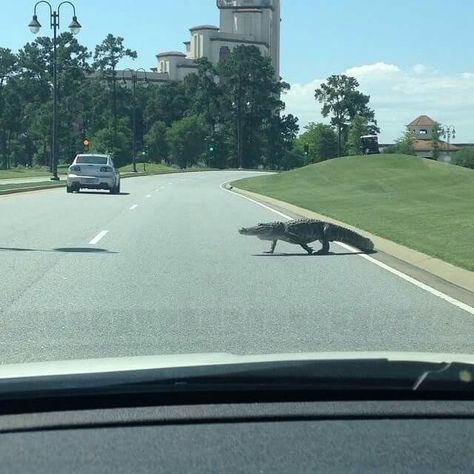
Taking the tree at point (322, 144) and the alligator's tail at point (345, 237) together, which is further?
the tree at point (322, 144)

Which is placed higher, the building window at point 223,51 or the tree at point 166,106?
the building window at point 223,51

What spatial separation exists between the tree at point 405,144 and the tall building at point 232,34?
26172mm

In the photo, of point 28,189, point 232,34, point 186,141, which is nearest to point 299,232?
point 28,189

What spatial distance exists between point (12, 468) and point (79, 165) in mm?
38181

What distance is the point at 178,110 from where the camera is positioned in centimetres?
14262

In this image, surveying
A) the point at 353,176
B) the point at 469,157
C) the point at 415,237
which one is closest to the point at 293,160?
the point at 469,157

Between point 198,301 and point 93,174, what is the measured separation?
98.8 ft

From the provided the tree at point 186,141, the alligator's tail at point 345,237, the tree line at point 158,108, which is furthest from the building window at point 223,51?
the alligator's tail at point 345,237

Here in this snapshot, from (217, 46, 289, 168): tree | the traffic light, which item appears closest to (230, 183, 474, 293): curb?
the traffic light

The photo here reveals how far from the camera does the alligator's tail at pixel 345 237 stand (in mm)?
16172

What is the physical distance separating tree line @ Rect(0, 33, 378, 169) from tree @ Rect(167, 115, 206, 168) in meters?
0.13

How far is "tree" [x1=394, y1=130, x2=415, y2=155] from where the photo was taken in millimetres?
139375

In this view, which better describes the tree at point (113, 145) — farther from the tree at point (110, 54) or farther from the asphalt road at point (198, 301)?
the asphalt road at point (198, 301)

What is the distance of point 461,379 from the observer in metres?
3.82
